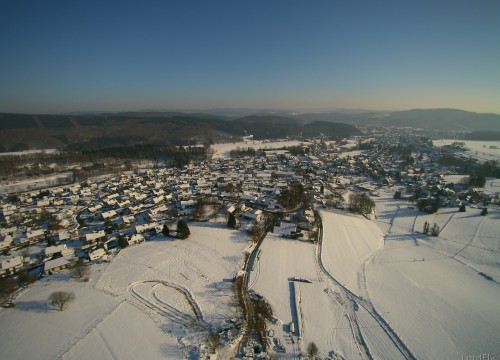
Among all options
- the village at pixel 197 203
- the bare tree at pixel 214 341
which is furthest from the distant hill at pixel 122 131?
the bare tree at pixel 214 341

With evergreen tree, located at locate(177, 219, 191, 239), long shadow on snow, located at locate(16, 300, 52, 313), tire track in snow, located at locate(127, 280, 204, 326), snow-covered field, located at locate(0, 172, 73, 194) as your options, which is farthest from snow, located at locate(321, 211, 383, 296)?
snow-covered field, located at locate(0, 172, 73, 194)

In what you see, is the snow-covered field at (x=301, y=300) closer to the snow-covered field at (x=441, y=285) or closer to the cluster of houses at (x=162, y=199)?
the snow-covered field at (x=441, y=285)

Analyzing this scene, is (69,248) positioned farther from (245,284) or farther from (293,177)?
(293,177)

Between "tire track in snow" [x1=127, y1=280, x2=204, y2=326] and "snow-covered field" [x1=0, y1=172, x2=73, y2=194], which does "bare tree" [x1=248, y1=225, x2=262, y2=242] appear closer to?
"tire track in snow" [x1=127, y1=280, x2=204, y2=326]

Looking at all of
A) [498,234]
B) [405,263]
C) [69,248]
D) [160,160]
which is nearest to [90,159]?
[160,160]

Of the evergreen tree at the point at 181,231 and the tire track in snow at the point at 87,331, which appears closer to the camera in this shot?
the tire track in snow at the point at 87,331

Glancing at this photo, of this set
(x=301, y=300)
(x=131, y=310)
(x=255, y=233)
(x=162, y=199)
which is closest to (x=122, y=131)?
(x=162, y=199)

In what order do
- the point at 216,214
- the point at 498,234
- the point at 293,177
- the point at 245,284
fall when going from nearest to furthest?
1. the point at 245,284
2. the point at 498,234
3. the point at 216,214
4. the point at 293,177

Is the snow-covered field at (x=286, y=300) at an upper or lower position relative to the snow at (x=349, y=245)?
upper
